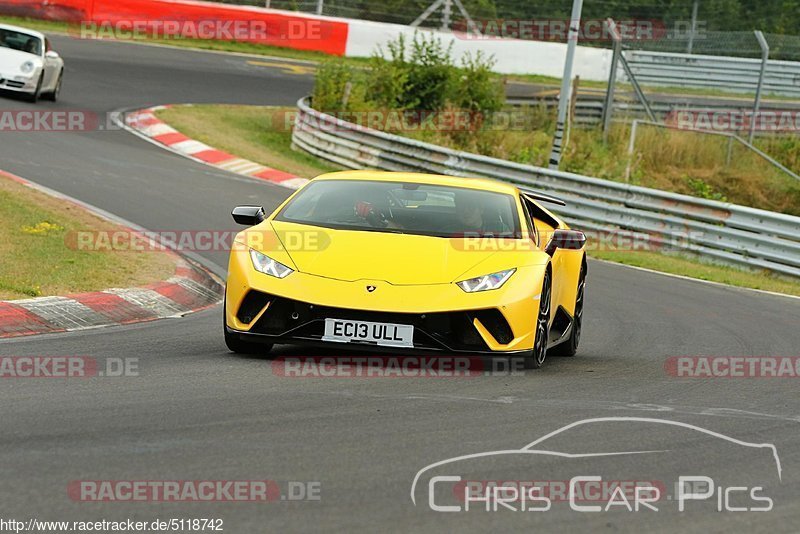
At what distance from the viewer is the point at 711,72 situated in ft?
101

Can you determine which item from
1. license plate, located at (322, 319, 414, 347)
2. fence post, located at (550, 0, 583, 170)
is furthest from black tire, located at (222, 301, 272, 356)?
fence post, located at (550, 0, 583, 170)

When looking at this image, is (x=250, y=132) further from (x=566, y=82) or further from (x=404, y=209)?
(x=404, y=209)

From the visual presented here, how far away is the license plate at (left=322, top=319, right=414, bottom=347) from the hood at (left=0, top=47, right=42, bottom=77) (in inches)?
693

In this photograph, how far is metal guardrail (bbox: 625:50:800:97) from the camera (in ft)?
93.2

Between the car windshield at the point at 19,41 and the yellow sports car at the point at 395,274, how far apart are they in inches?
655

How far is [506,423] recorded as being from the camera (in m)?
6.26

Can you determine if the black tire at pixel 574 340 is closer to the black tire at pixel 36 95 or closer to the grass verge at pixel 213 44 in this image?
the black tire at pixel 36 95

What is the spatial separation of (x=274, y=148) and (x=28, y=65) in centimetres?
472

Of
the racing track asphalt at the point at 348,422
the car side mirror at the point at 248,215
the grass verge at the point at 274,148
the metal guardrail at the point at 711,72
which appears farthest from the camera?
the metal guardrail at the point at 711,72

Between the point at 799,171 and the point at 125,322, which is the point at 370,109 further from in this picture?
the point at 125,322

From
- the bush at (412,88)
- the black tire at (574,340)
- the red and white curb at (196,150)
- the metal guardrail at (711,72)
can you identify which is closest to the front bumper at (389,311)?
the black tire at (574,340)

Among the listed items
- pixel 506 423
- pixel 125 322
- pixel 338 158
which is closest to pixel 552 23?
pixel 338 158

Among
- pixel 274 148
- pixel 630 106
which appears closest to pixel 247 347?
pixel 274 148

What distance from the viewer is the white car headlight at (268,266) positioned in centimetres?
788
